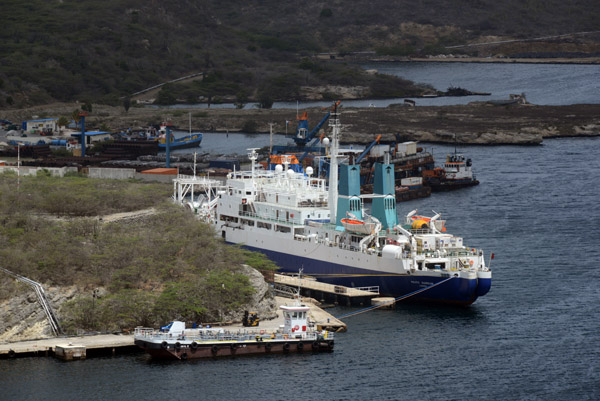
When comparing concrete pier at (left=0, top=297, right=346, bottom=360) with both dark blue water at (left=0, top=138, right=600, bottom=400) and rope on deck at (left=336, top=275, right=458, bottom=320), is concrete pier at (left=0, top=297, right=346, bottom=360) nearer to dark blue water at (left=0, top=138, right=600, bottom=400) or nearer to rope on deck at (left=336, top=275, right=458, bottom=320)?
dark blue water at (left=0, top=138, right=600, bottom=400)

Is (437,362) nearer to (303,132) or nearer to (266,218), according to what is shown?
(266,218)

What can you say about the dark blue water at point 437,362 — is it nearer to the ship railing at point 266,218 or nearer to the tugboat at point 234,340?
the tugboat at point 234,340

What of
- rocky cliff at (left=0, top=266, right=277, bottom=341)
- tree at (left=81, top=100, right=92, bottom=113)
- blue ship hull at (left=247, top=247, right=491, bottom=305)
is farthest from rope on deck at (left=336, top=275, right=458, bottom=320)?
tree at (left=81, top=100, right=92, bottom=113)

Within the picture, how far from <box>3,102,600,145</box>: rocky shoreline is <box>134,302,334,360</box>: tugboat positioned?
9699cm

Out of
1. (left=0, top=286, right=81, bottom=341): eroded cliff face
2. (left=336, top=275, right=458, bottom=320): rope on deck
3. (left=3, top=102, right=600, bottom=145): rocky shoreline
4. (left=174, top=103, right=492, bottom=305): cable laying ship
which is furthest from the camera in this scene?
(left=3, top=102, right=600, bottom=145): rocky shoreline

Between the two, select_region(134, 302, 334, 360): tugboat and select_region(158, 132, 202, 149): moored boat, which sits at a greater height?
select_region(158, 132, 202, 149): moored boat

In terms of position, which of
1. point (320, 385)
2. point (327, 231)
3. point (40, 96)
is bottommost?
point (320, 385)

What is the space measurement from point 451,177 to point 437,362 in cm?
6349

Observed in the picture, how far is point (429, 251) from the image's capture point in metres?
71.8

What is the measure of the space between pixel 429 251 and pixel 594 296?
35.4 ft

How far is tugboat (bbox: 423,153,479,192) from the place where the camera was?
118500 mm

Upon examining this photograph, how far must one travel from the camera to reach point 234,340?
57.4 meters

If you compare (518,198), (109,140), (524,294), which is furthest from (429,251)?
(109,140)

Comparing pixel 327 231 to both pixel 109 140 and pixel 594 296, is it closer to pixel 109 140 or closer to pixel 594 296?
pixel 594 296
